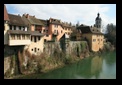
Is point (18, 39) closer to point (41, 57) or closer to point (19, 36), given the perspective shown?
point (19, 36)

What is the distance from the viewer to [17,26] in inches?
707

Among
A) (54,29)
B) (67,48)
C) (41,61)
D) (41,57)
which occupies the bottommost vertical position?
(41,61)

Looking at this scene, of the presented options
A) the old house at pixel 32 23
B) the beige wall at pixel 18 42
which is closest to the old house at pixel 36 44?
the beige wall at pixel 18 42

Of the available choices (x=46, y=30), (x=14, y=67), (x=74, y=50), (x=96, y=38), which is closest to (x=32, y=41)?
(x=14, y=67)

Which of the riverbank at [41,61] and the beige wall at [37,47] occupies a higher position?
the beige wall at [37,47]

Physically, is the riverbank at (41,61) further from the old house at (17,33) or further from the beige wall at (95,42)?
the beige wall at (95,42)

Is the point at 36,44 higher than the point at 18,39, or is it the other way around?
the point at 18,39

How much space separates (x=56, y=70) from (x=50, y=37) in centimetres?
1032

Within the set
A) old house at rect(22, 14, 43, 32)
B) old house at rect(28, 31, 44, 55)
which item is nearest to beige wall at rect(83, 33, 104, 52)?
old house at rect(22, 14, 43, 32)

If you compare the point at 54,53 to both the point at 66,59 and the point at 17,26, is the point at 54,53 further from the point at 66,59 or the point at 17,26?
the point at 17,26

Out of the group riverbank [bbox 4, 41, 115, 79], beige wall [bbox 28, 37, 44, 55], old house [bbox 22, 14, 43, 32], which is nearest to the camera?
riverbank [bbox 4, 41, 115, 79]

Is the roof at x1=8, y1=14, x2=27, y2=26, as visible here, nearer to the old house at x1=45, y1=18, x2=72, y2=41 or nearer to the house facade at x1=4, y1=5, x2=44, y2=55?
the house facade at x1=4, y1=5, x2=44, y2=55

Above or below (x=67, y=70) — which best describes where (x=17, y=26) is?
above

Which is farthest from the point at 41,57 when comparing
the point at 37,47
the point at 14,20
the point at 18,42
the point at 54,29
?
the point at 54,29
